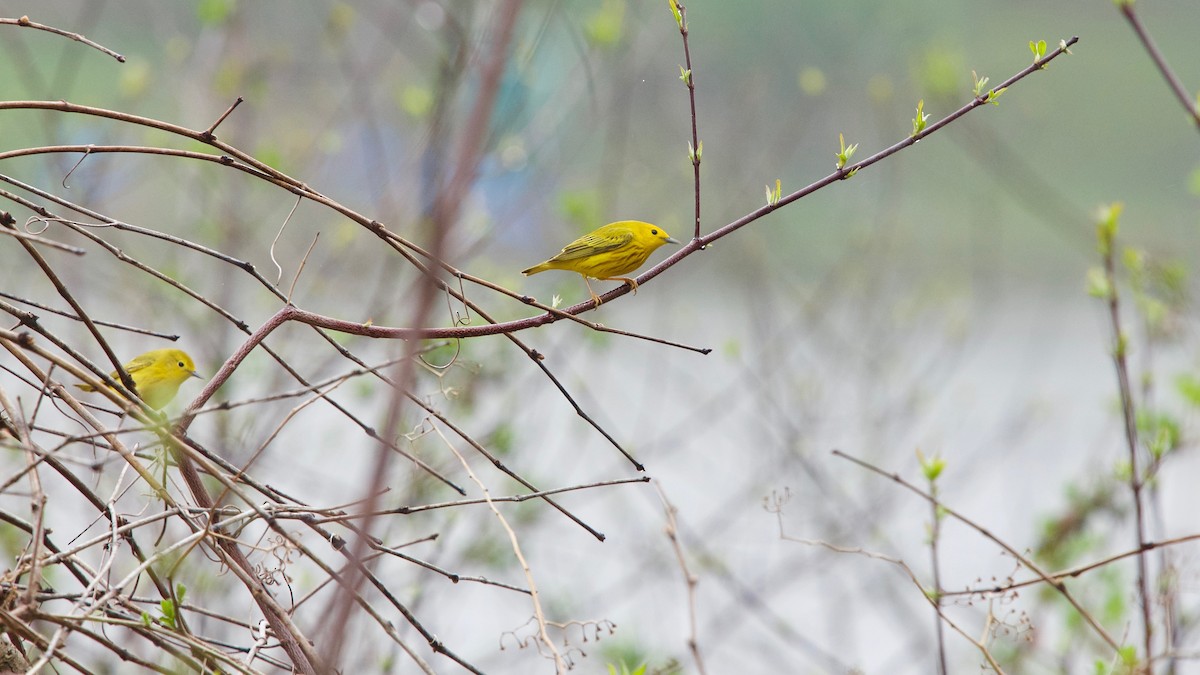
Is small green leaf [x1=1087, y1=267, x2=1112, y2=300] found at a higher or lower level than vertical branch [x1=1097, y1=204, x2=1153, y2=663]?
higher

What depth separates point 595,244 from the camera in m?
3.30

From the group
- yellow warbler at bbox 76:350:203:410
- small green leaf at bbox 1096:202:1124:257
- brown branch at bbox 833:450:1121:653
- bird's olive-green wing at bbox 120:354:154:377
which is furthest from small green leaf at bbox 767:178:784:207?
bird's olive-green wing at bbox 120:354:154:377

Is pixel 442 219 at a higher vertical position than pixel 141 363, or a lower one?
lower

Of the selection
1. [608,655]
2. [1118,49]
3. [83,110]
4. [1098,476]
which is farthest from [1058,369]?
[83,110]

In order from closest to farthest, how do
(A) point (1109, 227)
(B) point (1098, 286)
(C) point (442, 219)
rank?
(C) point (442, 219), (A) point (1109, 227), (B) point (1098, 286)

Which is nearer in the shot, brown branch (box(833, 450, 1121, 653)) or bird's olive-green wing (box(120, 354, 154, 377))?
brown branch (box(833, 450, 1121, 653))

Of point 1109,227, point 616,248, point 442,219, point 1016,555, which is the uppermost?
point 1109,227

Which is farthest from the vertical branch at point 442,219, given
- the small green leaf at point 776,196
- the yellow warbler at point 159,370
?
the yellow warbler at point 159,370

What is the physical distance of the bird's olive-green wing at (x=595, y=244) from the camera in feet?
10.6

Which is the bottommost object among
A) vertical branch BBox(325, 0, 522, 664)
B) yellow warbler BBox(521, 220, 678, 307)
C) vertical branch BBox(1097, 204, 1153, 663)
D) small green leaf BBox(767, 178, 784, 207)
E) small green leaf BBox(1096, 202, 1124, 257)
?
vertical branch BBox(325, 0, 522, 664)

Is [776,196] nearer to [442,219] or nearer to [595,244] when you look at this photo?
[442,219]

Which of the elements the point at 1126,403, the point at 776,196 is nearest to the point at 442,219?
the point at 776,196

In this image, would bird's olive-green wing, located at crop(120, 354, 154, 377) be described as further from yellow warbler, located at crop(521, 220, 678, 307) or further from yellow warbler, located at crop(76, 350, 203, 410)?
yellow warbler, located at crop(521, 220, 678, 307)

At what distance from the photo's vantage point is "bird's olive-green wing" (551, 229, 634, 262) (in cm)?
324
